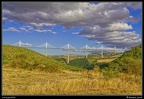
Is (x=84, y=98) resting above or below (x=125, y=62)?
below

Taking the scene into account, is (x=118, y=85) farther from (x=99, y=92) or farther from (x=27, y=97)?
(x=27, y=97)

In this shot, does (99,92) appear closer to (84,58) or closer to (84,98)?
(84,98)

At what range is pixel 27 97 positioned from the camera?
8.62 m

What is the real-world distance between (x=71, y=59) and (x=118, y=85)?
2040 cm

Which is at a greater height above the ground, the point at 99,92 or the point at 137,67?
the point at 137,67

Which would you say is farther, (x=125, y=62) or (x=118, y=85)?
(x=125, y=62)

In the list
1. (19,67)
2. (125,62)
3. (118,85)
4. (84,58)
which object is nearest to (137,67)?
(125,62)

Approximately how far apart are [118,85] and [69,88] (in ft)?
8.19

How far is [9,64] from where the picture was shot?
21.8m

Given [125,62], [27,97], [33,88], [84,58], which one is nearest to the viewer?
[27,97]

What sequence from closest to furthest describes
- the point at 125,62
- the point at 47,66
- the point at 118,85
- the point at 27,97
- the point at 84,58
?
the point at 27,97 → the point at 118,85 → the point at 125,62 → the point at 47,66 → the point at 84,58

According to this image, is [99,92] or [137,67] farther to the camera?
[137,67]

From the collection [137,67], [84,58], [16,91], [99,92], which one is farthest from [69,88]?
[84,58]

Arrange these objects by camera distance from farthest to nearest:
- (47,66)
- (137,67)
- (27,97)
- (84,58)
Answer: (84,58)
(47,66)
(137,67)
(27,97)
